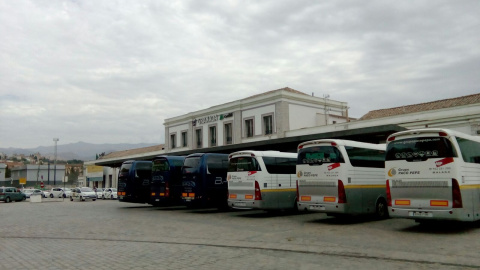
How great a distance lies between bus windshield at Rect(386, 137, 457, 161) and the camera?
449 inches

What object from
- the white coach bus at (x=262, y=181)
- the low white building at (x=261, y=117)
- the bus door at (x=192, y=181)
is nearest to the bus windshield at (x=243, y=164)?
the white coach bus at (x=262, y=181)

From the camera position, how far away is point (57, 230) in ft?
47.1

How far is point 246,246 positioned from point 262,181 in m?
7.33

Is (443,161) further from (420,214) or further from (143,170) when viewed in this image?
(143,170)

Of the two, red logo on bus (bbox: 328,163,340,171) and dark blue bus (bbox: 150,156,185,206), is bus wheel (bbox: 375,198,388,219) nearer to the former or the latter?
red logo on bus (bbox: 328,163,340,171)

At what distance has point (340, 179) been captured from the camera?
1412 cm

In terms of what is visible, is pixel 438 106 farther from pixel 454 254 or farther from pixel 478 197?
pixel 454 254

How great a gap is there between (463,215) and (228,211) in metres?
12.9

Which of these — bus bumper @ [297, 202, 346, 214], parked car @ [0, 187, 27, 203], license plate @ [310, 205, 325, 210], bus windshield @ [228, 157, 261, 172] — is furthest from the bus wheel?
parked car @ [0, 187, 27, 203]

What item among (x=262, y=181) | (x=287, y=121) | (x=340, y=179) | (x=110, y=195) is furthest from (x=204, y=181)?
(x=110, y=195)

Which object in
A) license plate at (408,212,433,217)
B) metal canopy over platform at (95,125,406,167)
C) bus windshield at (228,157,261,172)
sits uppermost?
metal canopy over platform at (95,125,406,167)

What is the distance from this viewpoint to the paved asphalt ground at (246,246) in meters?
8.19

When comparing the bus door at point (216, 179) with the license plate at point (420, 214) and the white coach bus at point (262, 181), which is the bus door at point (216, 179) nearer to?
the white coach bus at point (262, 181)

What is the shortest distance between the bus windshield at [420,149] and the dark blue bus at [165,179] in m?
13.1
